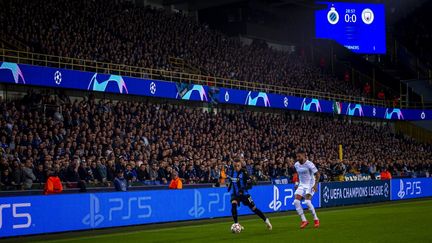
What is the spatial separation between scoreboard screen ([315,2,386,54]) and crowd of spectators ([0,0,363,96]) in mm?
3586

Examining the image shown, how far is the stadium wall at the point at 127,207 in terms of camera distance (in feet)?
66.1

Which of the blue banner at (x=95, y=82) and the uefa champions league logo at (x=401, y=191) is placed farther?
the uefa champions league logo at (x=401, y=191)

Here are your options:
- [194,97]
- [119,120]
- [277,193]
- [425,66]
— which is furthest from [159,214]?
[425,66]

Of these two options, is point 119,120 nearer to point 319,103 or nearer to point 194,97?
point 194,97

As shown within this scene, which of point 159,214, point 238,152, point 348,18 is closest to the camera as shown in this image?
point 159,214

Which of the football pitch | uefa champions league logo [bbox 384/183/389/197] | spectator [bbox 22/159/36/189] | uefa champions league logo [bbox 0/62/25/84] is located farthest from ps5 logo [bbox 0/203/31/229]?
uefa champions league logo [bbox 384/183/389/197]

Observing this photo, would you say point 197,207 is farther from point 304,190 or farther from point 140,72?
point 140,72

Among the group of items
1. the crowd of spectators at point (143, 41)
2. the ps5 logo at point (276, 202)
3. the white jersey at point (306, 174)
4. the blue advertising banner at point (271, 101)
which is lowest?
the ps5 logo at point (276, 202)

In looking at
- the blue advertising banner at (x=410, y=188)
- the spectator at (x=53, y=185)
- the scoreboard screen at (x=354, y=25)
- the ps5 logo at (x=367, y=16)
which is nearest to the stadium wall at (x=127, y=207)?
the spectator at (x=53, y=185)

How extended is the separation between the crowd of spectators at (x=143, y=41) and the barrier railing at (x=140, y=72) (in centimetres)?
42

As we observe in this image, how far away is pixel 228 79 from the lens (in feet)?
153

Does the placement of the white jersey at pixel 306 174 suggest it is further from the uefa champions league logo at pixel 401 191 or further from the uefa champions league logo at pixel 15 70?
the uefa champions league logo at pixel 401 191

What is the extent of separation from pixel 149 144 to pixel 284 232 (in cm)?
1385

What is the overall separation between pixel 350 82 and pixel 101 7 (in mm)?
29866
